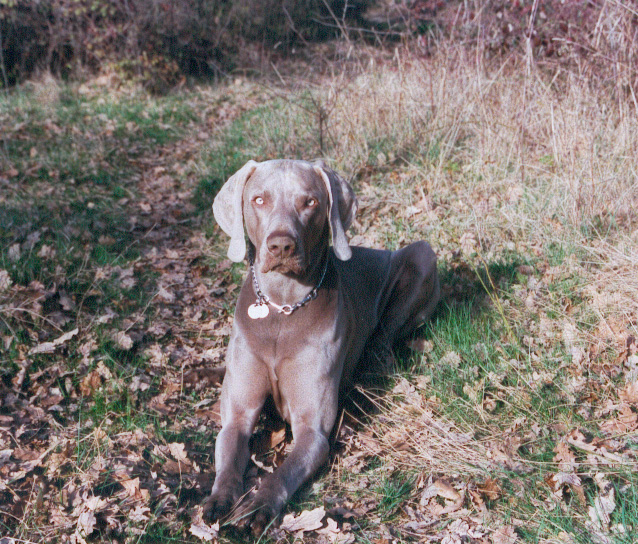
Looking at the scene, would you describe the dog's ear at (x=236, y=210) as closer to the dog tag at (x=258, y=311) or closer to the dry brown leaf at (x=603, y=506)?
the dog tag at (x=258, y=311)

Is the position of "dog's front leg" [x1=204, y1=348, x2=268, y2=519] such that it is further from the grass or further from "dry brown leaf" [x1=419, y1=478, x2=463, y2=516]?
"dry brown leaf" [x1=419, y1=478, x2=463, y2=516]

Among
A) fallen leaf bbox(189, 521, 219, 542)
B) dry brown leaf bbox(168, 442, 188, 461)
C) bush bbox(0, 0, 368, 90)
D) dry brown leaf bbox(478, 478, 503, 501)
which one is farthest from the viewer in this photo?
bush bbox(0, 0, 368, 90)

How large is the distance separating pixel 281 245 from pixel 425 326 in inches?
65.2

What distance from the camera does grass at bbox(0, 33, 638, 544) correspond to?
2.86 m

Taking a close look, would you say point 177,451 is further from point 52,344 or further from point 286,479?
point 52,344

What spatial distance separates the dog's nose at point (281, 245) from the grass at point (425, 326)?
1.08 m

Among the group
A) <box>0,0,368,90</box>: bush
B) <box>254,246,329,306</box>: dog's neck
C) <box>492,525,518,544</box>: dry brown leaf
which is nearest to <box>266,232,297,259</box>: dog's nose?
<box>254,246,329,306</box>: dog's neck

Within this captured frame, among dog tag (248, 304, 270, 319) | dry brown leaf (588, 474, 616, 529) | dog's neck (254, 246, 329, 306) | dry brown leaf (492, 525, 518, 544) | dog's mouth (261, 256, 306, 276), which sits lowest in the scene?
dry brown leaf (492, 525, 518, 544)

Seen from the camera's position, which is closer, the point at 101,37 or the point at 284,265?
the point at 284,265

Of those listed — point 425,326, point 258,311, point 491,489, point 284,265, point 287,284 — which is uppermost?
point 284,265

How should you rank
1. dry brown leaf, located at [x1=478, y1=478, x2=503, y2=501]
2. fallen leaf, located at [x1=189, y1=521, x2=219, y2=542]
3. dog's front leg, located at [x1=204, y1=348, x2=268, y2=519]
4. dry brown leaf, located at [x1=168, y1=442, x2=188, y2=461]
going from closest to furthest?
fallen leaf, located at [x1=189, y1=521, x2=219, y2=542] < dry brown leaf, located at [x1=478, y1=478, x2=503, y2=501] < dog's front leg, located at [x1=204, y1=348, x2=268, y2=519] < dry brown leaf, located at [x1=168, y1=442, x2=188, y2=461]

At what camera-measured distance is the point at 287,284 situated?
3252mm

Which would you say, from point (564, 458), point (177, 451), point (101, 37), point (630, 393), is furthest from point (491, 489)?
point (101, 37)

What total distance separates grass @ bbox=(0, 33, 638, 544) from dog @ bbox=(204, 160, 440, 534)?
0.76ft
